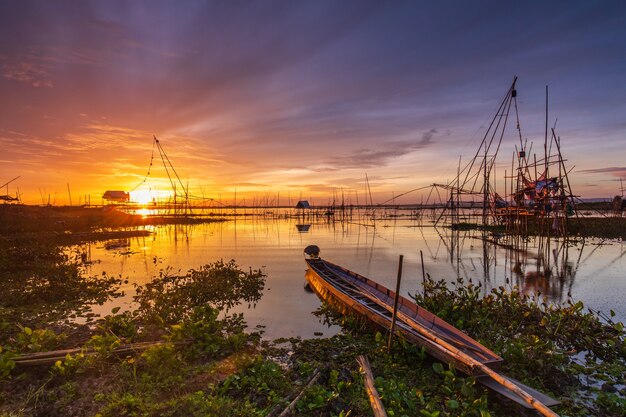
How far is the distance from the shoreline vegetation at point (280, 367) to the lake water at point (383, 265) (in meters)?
1.61

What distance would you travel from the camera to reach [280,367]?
6.91 meters

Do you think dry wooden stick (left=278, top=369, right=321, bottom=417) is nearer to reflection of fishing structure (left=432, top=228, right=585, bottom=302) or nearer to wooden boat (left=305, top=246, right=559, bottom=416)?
wooden boat (left=305, top=246, right=559, bottom=416)

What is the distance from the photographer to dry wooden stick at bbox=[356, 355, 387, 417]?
4996 mm

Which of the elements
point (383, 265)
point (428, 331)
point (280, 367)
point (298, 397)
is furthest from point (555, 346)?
point (383, 265)

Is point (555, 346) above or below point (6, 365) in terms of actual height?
below

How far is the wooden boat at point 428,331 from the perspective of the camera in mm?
5324

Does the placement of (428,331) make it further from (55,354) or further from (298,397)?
(55,354)

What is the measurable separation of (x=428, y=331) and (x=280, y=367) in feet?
11.5

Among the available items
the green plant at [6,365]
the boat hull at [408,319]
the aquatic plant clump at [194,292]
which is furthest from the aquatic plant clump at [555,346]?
the green plant at [6,365]

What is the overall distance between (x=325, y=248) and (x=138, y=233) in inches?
912

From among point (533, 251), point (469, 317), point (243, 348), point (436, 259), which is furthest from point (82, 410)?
point (533, 251)

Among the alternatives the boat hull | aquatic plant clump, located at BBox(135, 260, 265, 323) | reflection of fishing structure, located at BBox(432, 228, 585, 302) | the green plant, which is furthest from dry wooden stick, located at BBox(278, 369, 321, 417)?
reflection of fishing structure, located at BBox(432, 228, 585, 302)

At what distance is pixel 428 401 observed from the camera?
578 centimetres

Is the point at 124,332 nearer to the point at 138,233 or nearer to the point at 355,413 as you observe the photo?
the point at 355,413
